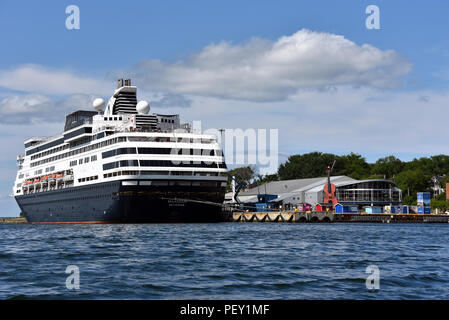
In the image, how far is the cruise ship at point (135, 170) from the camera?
66.8 m

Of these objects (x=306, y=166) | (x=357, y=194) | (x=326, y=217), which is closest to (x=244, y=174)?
(x=306, y=166)

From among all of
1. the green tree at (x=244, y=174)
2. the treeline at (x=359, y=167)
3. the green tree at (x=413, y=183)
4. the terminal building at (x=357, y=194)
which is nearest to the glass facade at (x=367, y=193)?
the terminal building at (x=357, y=194)

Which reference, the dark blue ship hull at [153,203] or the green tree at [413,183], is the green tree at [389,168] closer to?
the green tree at [413,183]

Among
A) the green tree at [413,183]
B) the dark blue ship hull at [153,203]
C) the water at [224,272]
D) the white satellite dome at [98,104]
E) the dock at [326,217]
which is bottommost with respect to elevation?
the dock at [326,217]

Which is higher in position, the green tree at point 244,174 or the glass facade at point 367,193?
the green tree at point 244,174

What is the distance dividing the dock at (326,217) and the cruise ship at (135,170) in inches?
1043

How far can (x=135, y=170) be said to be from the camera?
67062 millimetres

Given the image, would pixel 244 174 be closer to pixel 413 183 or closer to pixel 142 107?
pixel 413 183

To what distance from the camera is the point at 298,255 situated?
2867 centimetres

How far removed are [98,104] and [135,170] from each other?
29.0 meters

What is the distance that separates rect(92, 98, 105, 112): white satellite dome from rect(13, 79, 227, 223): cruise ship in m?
6.02
